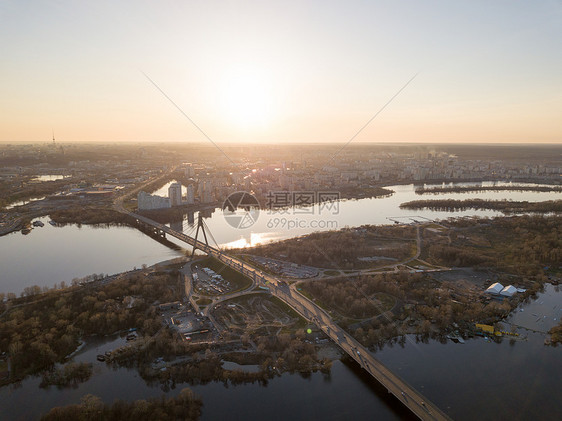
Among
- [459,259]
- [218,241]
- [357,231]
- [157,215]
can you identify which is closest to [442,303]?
[459,259]

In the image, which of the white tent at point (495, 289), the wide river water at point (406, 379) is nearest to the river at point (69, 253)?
the wide river water at point (406, 379)

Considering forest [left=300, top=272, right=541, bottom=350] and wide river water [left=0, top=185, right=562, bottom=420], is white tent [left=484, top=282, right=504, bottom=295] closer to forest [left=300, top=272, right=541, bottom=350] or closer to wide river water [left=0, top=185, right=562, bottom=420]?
forest [left=300, top=272, right=541, bottom=350]

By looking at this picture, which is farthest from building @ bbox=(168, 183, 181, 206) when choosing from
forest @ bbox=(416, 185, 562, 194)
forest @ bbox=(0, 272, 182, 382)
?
forest @ bbox=(416, 185, 562, 194)

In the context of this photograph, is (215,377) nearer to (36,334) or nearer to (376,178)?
(36,334)

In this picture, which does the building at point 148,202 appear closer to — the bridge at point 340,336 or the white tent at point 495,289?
the bridge at point 340,336

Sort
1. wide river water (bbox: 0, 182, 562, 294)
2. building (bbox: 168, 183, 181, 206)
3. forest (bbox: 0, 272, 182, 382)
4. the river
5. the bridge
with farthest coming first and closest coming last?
building (bbox: 168, 183, 181, 206) < wide river water (bbox: 0, 182, 562, 294) < the river < forest (bbox: 0, 272, 182, 382) < the bridge

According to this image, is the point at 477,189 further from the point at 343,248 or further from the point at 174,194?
the point at 174,194

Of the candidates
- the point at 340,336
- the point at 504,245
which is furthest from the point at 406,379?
the point at 504,245
